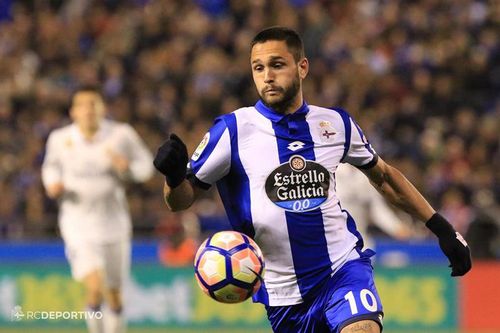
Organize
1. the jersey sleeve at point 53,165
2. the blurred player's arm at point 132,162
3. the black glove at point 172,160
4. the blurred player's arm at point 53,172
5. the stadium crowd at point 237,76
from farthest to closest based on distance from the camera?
the stadium crowd at point 237,76 → the blurred player's arm at point 132,162 → the jersey sleeve at point 53,165 → the blurred player's arm at point 53,172 → the black glove at point 172,160

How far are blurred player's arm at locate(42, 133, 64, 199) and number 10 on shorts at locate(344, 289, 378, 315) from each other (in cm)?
491

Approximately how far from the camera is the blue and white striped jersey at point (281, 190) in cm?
623

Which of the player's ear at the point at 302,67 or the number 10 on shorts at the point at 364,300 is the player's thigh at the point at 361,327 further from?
the player's ear at the point at 302,67

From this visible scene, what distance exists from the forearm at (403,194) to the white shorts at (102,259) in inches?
182

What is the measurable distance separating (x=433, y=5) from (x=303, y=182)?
1464 cm

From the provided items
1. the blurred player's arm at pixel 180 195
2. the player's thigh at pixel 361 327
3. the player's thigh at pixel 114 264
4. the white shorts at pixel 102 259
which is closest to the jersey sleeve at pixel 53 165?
the white shorts at pixel 102 259

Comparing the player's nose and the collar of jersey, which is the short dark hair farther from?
the collar of jersey

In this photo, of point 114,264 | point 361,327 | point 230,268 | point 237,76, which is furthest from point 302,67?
point 237,76

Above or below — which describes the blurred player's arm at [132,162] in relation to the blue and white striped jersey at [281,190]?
above

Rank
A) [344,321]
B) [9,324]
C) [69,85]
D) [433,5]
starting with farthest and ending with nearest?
1. [433,5]
2. [69,85]
3. [9,324]
4. [344,321]

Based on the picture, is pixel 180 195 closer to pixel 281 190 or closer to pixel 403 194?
pixel 281 190

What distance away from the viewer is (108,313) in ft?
35.7

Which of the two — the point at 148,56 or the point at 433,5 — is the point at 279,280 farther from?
the point at 433,5

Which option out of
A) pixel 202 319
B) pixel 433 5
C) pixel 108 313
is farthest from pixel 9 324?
pixel 433 5
